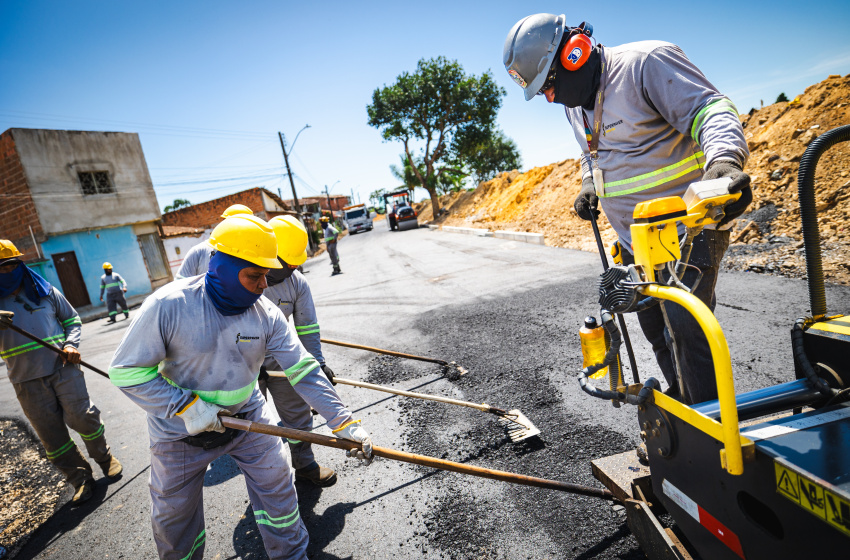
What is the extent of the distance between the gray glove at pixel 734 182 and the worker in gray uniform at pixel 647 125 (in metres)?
A: 0.03

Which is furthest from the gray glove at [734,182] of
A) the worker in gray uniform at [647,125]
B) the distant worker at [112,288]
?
the distant worker at [112,288]

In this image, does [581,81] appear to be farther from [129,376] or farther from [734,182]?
[129,376]

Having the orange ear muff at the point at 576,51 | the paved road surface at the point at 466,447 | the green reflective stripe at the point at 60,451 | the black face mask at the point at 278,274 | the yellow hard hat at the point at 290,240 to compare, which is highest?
the orange ear muff at the point at 576,51

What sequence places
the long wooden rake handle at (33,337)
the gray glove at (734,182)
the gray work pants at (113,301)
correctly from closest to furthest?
the gray glove at (734,182), the long wooden rake handle at (33,337), the gray work pants at (113,301)

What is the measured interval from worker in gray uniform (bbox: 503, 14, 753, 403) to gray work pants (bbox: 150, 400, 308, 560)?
210 centimetres

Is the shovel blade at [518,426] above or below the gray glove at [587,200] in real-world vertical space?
below

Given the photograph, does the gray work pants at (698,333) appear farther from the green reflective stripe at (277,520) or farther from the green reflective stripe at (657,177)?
the green reflective stripe at (277,520)

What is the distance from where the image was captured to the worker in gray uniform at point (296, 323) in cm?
304

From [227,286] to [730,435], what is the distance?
2.14m

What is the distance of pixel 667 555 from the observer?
158 cm

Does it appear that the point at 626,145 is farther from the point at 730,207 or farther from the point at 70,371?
the point at 70,371

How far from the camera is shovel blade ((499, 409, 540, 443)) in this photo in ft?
9.60

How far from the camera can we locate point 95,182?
63.4ft

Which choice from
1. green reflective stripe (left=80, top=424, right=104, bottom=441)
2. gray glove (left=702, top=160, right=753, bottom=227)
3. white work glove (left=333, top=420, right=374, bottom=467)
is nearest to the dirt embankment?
gray glove (left=702, top=160, right=753, bottom=227)
